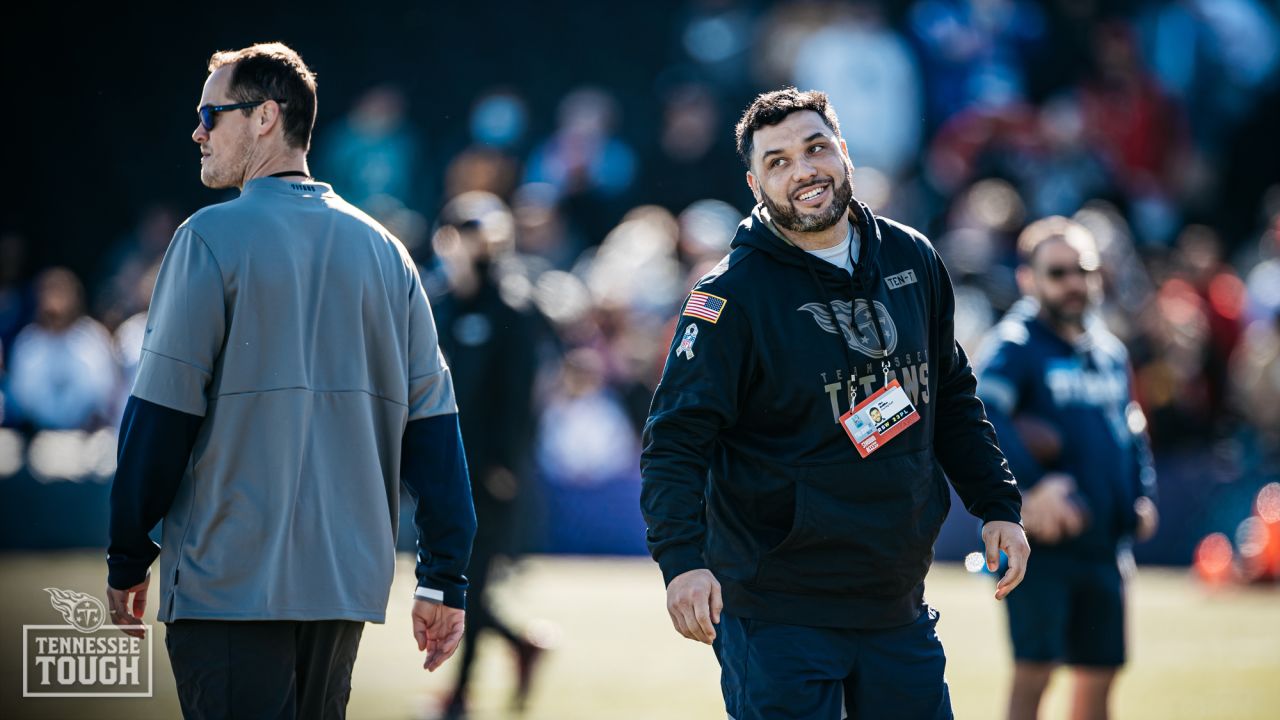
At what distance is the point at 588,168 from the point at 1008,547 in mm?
13639

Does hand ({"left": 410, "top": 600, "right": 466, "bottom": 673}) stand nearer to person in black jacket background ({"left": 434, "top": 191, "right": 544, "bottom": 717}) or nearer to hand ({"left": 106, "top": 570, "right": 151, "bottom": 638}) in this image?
hand ({"left": 106, "top": 570, "right": 151, "bottom": 638})

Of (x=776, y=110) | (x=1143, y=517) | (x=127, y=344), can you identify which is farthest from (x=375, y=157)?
(x=776, y=110)

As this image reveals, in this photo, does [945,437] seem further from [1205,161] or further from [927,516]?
[1205,161]

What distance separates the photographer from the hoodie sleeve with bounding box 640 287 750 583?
427 centimetres

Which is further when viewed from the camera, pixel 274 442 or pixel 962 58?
pixel 962 58

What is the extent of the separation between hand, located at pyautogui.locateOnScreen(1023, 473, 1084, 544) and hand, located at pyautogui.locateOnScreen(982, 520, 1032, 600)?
2.03 meters

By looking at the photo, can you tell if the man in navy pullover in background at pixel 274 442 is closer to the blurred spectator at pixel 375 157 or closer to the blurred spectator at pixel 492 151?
the blurred spectator at pixel 492 151

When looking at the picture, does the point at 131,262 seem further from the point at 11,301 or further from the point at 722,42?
the point at 722,42

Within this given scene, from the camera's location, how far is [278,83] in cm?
437

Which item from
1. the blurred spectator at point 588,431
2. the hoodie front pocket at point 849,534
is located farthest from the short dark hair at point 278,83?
the blurred spectator at point 588,431

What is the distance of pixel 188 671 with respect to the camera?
4070mm

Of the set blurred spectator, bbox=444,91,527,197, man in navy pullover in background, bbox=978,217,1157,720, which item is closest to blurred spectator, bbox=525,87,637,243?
blurred spectator, bbox=444,91,527,197

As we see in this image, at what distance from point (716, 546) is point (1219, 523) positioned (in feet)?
38.0

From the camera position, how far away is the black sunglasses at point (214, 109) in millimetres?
4356
